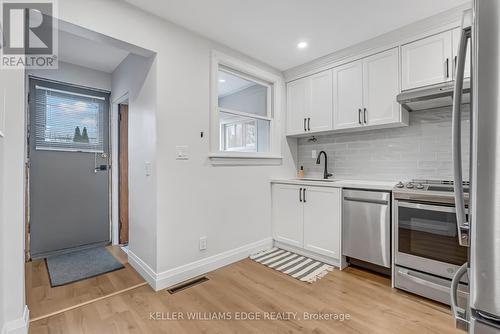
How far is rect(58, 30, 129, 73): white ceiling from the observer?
2.68 metres

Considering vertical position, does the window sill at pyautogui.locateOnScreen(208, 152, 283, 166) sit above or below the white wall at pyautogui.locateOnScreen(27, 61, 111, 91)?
below

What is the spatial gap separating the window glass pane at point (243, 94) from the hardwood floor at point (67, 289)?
9.61 ft

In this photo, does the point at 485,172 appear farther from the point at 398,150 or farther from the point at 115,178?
the point at 115,178

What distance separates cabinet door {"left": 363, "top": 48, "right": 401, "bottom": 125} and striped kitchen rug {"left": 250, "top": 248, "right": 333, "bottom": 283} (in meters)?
1.73

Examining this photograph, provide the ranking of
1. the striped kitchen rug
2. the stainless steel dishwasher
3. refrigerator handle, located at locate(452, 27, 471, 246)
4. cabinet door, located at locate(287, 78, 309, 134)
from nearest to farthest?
1. refrigerator handle, located at locate(452, 27, 471, 246)
2. the stainless steel dishwasher
3. the striped kitchen rug
4. cabinet door, located at locate(287, 78, 309, 134)

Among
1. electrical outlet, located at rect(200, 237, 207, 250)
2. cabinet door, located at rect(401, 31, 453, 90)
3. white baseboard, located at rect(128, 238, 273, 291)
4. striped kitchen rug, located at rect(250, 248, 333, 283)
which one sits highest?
cabinet door, located at rect(401, 31, 453, 90)

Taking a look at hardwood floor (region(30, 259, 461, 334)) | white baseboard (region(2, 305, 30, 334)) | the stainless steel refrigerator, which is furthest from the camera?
hardwood floor (region(30, 259, 461, 334))

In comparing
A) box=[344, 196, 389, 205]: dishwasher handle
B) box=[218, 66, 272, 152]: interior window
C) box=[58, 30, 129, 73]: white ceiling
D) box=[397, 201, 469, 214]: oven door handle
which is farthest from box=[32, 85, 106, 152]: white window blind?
box=[397, 201, 469, 214]: oven door handle

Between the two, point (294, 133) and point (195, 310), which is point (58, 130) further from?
point (294, 133)

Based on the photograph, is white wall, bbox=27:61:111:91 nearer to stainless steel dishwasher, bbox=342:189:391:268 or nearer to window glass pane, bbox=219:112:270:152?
window glass pane, bbox=219:112:270:152

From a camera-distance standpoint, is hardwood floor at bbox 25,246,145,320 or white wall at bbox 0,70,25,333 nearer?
white wall at bbox 0,70,25,333

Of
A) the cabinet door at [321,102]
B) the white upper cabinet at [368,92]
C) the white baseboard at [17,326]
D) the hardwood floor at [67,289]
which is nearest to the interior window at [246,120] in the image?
the cabinet door at [321,102]

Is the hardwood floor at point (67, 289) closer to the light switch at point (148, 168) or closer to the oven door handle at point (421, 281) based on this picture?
the light switch at point (148, 168)

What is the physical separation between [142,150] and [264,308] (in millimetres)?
1926
